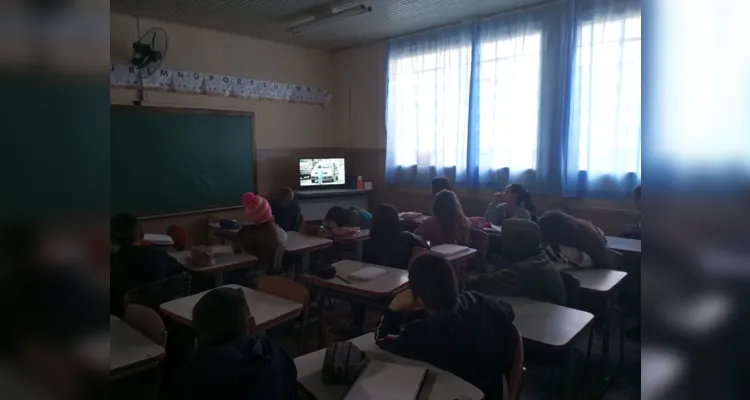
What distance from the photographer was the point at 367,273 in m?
2.82

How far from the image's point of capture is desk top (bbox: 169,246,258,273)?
9.84 feet

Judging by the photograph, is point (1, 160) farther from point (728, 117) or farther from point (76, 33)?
point (728, 117)

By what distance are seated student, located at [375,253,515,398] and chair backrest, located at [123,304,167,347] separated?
2.71ft

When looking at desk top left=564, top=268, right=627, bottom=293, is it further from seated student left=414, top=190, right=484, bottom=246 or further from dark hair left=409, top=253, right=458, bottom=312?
dark hair left=409, top=253, right=458, bottom=312

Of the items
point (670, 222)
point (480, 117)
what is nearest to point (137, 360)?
point (670, 222)

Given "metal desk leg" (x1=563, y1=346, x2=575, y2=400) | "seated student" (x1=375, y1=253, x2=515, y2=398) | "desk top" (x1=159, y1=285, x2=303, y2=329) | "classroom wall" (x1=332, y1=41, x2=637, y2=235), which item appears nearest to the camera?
"seated student" (x1=375, y1=253, x2=515, y2=398)

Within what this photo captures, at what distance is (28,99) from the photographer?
0.28m

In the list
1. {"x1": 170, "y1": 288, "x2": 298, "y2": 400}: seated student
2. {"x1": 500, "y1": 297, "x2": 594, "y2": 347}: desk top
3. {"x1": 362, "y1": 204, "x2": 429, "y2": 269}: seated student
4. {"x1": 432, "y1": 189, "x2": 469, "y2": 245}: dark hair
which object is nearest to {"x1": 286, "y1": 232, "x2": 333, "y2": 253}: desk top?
{"x1": 362, "y1": 204, "x2": 429, "y2": 269}: seated student

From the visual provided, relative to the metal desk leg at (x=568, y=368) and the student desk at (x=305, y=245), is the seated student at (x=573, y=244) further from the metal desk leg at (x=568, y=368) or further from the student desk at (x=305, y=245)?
the student desk at (x=305, y=245)

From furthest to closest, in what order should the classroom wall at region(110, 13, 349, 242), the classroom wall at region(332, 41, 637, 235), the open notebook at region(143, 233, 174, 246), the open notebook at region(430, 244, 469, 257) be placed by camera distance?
the classroom wall at region(332, 41, 637, 235)
the classroom wall at region(110, 13, 349, 242)
the open notebook at region(143, 233, 174, 246)
the open notebook at region(430, 244, 469, 257)

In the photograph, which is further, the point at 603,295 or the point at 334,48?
the point at 334,48

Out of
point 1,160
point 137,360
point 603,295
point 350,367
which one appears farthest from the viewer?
point 603,295

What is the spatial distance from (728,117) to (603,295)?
244cm

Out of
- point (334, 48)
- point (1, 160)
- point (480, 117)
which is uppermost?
point (334, 48)
